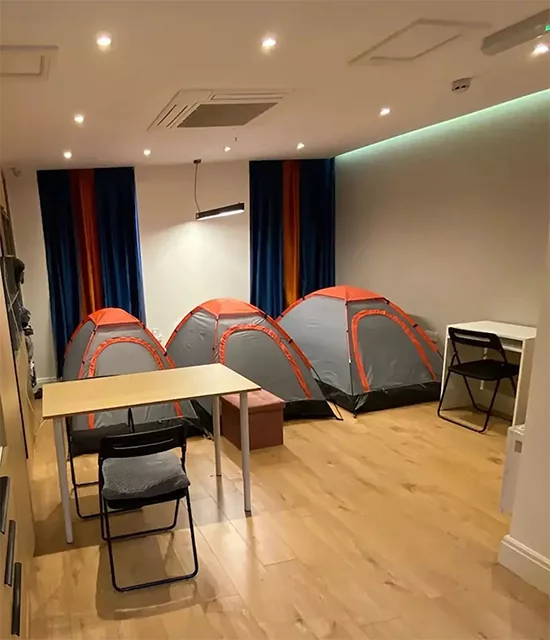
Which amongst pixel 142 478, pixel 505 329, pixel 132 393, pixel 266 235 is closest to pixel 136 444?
pixel 142 478

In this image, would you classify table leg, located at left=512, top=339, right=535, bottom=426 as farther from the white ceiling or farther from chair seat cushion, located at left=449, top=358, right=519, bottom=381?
the white ceiling

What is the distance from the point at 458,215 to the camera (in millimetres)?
4844

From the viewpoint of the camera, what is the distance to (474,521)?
2867 millimetres

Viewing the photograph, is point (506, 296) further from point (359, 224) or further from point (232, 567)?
point (232, 567)

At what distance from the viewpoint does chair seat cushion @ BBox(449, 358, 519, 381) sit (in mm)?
3951

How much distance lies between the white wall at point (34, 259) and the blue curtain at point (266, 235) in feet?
7.59

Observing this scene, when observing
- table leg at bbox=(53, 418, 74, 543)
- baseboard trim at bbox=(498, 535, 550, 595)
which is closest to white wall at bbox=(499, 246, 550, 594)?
baseboard trim at bbox=(498, 535, 550, 595)

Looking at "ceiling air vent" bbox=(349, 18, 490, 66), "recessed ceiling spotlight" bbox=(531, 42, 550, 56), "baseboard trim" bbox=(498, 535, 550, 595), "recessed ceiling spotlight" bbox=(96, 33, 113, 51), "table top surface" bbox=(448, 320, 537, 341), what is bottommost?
"baseboard trim" bbox=(498, 535, 550, 595)

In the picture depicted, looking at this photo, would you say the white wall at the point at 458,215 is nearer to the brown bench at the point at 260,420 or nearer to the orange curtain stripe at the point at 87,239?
the brown bench at the point at 260,420

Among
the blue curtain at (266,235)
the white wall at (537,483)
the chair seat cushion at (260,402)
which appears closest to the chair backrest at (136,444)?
the chair seat cushion at (260,402)

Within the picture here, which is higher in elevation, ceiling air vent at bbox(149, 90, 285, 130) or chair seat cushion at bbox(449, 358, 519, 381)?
ceiling air vent at bbox(149, 90, 285, 130)

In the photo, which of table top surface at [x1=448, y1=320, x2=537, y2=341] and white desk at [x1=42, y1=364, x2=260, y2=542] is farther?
table top surface at [x1=448, y1=320, x2=537, y2=341]

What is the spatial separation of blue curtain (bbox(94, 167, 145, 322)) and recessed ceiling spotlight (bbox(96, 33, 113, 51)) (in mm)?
3741

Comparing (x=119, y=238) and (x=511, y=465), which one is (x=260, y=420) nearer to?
(x=511, y=465)
